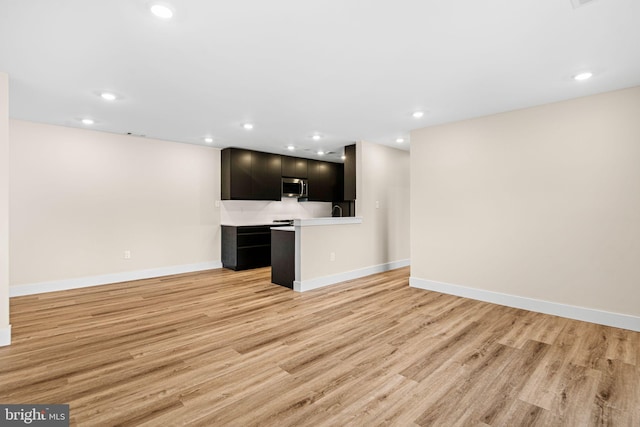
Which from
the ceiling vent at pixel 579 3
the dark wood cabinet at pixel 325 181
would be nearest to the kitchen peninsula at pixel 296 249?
the dark wood cabinet at pixel 325 181

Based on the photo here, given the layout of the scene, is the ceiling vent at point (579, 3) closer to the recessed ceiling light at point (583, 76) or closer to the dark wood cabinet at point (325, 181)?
the recessed ceiling light at point (583, 76)

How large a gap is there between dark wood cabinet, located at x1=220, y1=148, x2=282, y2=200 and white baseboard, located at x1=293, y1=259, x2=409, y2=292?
2447 mm

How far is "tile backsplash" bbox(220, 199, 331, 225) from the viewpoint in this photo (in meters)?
6.34

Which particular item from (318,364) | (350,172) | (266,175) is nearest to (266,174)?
(266,175)

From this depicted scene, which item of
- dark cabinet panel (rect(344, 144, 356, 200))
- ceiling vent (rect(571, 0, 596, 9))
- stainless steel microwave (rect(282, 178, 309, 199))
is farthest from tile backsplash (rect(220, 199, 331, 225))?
ceiling vent (rect(571, 0, 596, 9))

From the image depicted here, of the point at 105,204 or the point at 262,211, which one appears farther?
the point at 262,211

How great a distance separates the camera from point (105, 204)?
491 centimetres

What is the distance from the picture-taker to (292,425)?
1.70 m

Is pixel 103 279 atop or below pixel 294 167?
below

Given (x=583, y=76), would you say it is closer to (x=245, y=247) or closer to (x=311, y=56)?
(x=311, y=56)

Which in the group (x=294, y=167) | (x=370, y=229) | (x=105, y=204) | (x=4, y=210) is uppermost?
(x=294, y=167)

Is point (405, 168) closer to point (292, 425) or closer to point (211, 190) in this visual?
point (211, 190)

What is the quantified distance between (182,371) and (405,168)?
17.6 ft

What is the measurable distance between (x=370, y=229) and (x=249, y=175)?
2.67 metres
